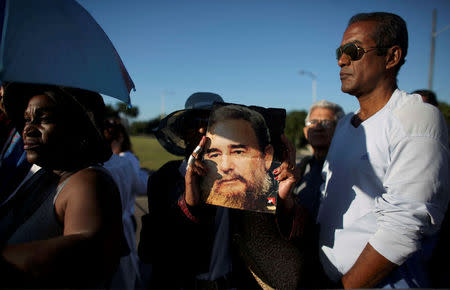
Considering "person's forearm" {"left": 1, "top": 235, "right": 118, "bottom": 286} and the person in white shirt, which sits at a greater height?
"person's forearm" {"left": 1, "top": 235, "right": 118, "bottom": 286}

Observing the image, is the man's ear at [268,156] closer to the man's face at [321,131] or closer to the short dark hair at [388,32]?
the short dark hair at [388,32]

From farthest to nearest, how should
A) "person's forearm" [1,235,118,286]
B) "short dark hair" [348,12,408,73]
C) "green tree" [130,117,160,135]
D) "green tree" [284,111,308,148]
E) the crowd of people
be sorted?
1. "green tree" [284,111,308,148]
2. "green tree" [130,117,160,135]
3. "short dark hair" [348,12,408,73]
4. the crowd of people
5. "person's forearm" [1,235,118,286]

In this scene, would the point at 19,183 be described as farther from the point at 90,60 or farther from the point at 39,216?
the point at 90,60

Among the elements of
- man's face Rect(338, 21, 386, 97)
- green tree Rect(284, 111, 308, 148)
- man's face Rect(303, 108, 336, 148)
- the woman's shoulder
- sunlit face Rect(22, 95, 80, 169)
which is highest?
man's face Rect(338, 21, 386, 97)

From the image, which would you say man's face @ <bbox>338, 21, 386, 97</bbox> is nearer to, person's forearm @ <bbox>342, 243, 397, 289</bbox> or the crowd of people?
the crowd of people

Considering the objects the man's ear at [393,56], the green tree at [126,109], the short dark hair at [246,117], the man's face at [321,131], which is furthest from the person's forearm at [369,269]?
the man's face at [321,131]

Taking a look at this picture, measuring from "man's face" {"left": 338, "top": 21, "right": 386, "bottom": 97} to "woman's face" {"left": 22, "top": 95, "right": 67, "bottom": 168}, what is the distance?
4.80 feet

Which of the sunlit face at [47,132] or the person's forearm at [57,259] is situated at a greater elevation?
the sunlit face at [47,132]

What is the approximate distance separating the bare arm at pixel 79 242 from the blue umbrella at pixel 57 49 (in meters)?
0.40

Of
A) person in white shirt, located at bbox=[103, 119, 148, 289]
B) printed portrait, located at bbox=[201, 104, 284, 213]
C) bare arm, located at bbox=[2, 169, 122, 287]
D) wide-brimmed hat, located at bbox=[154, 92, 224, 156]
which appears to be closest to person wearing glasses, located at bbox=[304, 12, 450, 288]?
printed portrait, located at bbox=[201, 104, 284, 213]

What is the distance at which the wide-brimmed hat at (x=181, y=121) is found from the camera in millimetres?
1266

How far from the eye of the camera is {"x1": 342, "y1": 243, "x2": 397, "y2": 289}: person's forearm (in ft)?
3.45

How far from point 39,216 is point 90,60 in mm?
665

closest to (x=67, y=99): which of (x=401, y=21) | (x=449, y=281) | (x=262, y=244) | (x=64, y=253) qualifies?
(x=64, y=253)
